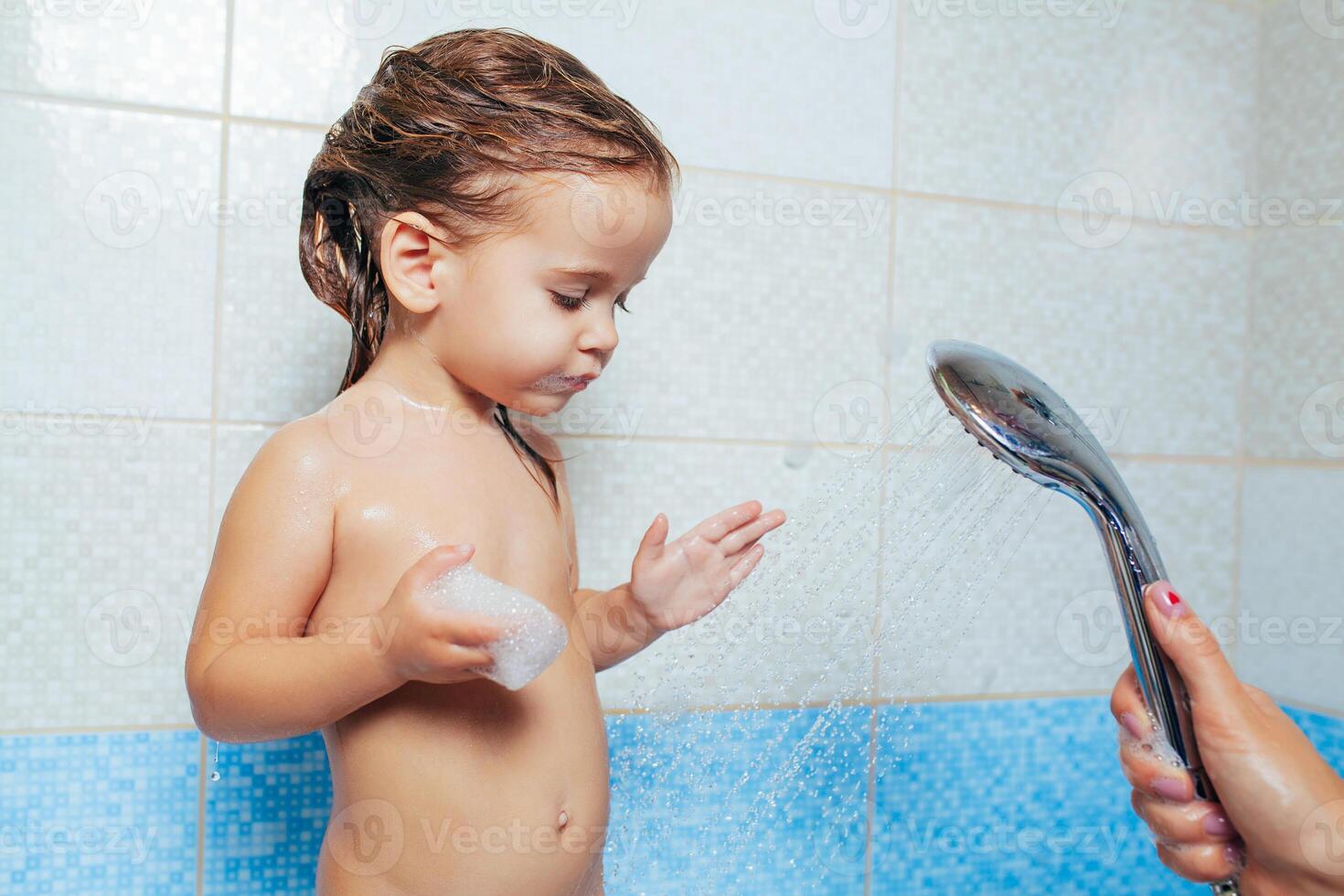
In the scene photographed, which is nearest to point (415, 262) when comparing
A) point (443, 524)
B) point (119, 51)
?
point (443, 524)

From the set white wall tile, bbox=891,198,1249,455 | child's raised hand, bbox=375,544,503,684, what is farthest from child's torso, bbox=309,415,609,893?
Result: white wall tile, bbox=891,198,1249,455

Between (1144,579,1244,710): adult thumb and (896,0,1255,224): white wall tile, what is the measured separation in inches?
26.3

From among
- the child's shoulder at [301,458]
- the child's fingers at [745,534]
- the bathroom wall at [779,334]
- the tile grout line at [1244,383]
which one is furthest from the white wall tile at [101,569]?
the tile grout line at [1244,383]

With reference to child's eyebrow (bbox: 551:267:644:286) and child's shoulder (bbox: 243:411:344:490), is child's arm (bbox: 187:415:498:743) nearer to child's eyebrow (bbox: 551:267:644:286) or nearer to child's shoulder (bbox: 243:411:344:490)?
child's shoulder (bbox: 243:411:344:490)

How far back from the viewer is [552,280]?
75cm

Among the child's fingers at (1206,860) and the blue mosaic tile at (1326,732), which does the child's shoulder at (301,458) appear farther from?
the blue mosaic tile at (1326,732)

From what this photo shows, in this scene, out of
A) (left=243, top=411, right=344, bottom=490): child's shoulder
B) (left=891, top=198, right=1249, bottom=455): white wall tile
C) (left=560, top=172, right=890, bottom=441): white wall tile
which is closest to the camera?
(left=243, top=411, right=344, bottom=490): child's shoulder

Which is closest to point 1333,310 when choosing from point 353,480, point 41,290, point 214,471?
point 353,480

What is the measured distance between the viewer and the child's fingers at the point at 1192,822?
67 cm

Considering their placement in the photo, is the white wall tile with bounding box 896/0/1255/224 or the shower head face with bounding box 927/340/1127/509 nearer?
the shower head face with bounding box 927/340/1127/509

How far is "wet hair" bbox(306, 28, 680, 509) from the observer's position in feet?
2.48

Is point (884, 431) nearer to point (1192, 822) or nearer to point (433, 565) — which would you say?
point (1192, 822)

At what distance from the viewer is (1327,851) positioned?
24.8 inches

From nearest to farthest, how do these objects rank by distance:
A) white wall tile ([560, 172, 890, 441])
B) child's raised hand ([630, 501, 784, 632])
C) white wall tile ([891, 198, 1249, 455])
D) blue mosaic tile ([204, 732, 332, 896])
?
1. child's raised hand ([630, 501, 784, 632])
2. blue mosaic tile ([204, 732, 332, 896])
3. white wall tile ([560, 172, 890, 441])
4. white wall tile ([891, 198, 1249, 455])
